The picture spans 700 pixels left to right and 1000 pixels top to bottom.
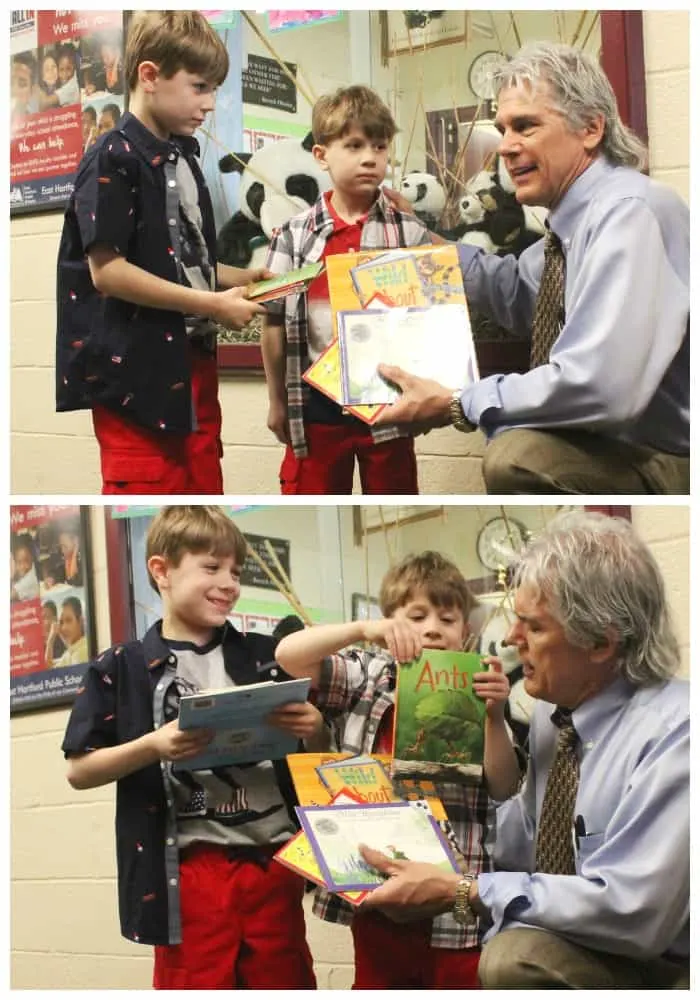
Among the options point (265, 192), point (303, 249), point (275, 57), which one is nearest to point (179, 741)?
point (303, 249)

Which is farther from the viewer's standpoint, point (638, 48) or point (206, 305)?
point (638, 48)

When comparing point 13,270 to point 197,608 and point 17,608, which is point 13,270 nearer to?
point 17,608

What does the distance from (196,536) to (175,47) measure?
2.93 ft

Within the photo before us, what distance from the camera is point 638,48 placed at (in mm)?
2766

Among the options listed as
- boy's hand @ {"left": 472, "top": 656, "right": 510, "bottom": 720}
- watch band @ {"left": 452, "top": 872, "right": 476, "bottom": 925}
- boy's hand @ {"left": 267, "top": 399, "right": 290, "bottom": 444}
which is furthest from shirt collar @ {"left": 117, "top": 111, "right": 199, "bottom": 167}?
watch band @ {"left": 452, "top": 872, "right": 476, "bottom": 925}

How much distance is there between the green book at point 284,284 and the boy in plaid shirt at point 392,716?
0.54 m

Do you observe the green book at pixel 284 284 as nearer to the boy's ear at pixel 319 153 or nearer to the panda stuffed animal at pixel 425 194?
the boy's ear at pixel 319 153

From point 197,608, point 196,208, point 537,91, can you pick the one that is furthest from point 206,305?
point 537,91

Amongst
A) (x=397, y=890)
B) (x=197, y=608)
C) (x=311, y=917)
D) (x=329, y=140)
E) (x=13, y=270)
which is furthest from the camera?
(x=13, y=270)

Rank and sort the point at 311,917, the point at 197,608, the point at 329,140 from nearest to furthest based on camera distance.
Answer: the point at 197,608
the point at 329,140
the point at 311,917

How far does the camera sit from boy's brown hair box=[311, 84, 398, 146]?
2.64 meters

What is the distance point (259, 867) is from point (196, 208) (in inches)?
49.1

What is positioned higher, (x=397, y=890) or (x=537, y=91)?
(x=537, y=91)

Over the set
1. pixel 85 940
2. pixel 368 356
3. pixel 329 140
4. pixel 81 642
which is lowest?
pixel 85 940
